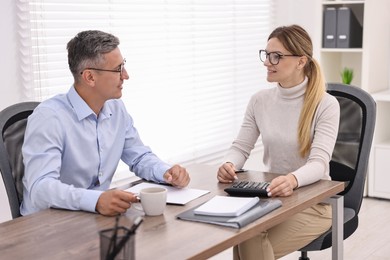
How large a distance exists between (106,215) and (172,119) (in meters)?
1.86

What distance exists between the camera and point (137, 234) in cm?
162

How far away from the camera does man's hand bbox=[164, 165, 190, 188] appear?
2.08m

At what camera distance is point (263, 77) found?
453 centimetres

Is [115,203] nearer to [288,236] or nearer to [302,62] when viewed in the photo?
[288,236]

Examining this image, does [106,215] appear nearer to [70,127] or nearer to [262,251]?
[70,127]

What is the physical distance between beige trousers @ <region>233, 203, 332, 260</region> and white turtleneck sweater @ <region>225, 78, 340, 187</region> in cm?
16

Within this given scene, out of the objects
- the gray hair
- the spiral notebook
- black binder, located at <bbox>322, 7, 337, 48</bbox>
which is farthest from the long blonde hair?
black binder, located at <bbox>322, 7, 337, 48</bbox>

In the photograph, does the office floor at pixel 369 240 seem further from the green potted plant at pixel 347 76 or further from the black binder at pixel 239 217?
the black binder at pixel 239 217

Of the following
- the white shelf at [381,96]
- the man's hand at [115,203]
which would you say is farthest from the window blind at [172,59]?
the man's hand at [115,203]

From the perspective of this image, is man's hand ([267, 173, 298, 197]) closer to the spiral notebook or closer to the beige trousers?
the spiral notebook

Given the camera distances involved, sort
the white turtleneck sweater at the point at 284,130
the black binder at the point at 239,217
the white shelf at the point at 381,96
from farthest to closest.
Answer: the white shelf at the point at 381,96, the white turtleneck sweater at the point at 284,130, the black binder at the point at 239,217

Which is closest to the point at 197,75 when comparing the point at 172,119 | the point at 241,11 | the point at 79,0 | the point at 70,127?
the point at 172,119

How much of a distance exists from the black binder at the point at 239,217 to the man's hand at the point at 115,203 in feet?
0.50

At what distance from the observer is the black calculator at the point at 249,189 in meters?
1.95
